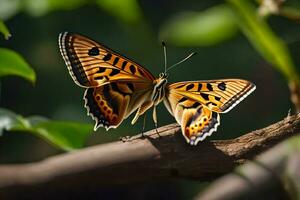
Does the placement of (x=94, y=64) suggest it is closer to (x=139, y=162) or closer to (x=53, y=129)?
(x=53, y=129)

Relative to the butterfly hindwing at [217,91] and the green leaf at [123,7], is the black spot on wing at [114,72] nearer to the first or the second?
the butterfly hindwing at [217,91]

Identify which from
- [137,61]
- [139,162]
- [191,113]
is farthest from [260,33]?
[137,61]

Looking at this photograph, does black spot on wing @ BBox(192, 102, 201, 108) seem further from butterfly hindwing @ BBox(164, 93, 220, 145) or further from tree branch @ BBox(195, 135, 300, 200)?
tree branch @ BBox(195, 135, 300, 200)

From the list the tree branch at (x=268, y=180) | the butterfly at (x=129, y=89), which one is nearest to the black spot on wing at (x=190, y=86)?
the butterfly at (x=129, y=89)

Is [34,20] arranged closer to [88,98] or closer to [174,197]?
[174,197]

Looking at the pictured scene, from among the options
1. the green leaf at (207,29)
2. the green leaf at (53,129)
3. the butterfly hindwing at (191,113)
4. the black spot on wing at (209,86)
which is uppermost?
the green leaf at (207,29)

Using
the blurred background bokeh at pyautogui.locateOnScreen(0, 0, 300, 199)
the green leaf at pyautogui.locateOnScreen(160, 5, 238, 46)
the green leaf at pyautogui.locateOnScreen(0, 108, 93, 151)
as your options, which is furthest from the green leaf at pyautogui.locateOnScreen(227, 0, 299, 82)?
the blurred background bokeh at pyautogui.locateOnScreen(0, 0, 300, 199)

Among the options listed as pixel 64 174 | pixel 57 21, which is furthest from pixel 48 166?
pixel 57 21
